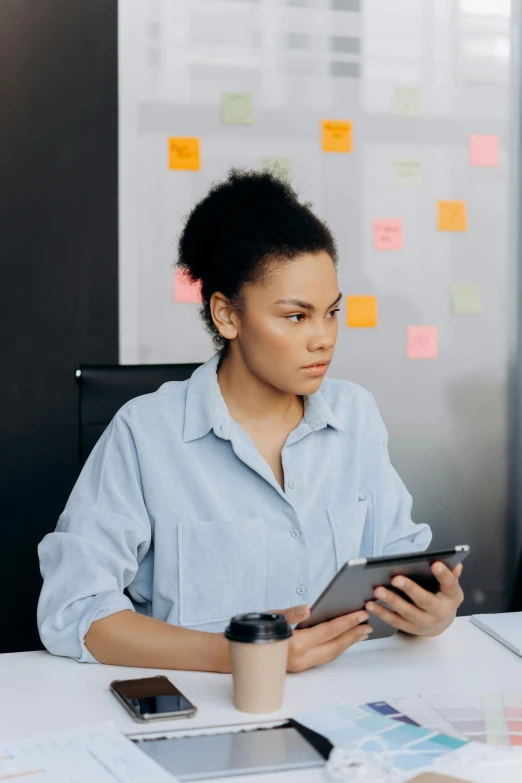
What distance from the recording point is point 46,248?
2.44 m

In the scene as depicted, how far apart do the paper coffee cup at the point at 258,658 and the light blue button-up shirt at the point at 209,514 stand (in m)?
0.34

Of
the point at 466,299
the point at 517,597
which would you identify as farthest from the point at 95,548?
the point at 466,299

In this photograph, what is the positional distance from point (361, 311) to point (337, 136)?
0.49 metres

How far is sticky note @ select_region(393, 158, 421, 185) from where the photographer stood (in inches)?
105

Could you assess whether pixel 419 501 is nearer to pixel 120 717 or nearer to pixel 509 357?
pixel 509 357

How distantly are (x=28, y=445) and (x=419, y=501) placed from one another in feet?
3.64

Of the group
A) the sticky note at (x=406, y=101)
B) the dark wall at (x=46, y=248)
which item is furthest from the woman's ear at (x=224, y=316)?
the sticky note at (x=406, y=101)

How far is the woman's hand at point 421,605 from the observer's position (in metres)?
1.17

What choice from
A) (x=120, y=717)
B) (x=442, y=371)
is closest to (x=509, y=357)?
(x=442, y=371)

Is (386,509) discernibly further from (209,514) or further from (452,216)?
(452,216)

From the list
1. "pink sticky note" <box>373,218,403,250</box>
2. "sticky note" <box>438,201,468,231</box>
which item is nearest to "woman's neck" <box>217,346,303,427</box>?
"pink sticky note" <box>373,218,403,250</box>

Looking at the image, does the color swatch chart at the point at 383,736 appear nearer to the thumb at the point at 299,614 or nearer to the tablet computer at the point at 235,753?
the tablet computer at the point at 235,753

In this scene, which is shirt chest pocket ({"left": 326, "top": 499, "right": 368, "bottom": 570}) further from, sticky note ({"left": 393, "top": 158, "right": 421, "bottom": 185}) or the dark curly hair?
sticky note ({"left": 393, "top": 158, "right": 421, "bottom": 185})

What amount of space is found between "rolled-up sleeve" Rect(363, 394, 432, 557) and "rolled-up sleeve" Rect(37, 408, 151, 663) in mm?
383
